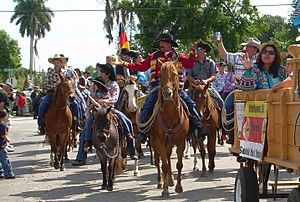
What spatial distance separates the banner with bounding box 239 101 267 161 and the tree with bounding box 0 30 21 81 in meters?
86.5

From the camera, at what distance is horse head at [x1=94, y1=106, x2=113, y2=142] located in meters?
11.5

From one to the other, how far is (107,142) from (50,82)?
13.0 ft

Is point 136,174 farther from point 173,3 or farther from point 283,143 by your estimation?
point 173,3

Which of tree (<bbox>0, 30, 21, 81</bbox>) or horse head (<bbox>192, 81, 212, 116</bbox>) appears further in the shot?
tree (<bbox>0, 30, 21, 81</bbox>)

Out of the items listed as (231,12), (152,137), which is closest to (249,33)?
(231,12)

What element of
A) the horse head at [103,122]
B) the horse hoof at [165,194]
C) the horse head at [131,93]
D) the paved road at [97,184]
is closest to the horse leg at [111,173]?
the paved road at [97,184]

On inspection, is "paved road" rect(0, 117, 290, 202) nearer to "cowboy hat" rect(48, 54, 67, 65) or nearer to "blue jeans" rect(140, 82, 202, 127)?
"blue jeans" rect(140, 82, 202, 127)

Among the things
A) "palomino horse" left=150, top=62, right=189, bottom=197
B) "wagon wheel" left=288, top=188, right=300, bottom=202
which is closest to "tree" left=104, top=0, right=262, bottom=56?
"palomino horse" left=150, top=62, right=189, bottom=197

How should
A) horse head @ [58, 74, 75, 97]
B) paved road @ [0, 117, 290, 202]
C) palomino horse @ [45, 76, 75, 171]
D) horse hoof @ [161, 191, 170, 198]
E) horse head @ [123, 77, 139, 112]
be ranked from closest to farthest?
horse hoof @ [161, 191, 170, 198]
paved road @ [0, 117, 290, 202]
horse head @ [58, 74, 75, 97]
horse head @ [123, 77, 139, 112]
palomino horse @ [45, 76, 75, 171]

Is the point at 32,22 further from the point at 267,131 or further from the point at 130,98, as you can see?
the point at 267,131

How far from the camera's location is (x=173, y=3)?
169 ft

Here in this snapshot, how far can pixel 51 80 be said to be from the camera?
15.2 m

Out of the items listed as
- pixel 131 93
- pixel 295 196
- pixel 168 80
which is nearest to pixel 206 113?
pixel 131 93

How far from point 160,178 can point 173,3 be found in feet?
133
